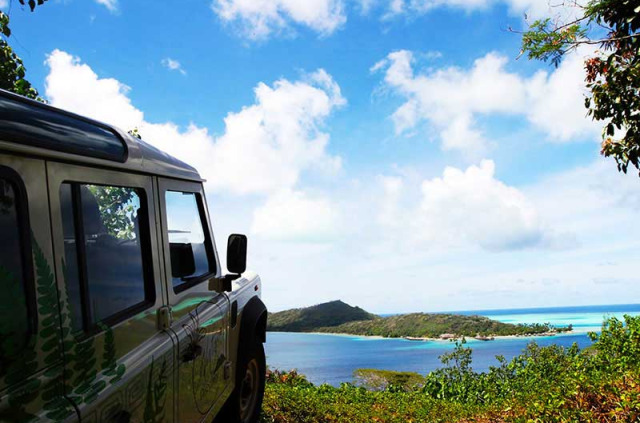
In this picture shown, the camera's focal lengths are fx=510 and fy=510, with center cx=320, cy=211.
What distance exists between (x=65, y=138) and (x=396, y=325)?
3233 centimetres

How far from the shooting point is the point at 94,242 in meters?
2.23

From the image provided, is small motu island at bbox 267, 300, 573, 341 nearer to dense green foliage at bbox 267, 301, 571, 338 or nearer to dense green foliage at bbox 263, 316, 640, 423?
dense green foliage at bbox 267, 301, 571, 338

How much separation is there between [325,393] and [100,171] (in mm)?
10052

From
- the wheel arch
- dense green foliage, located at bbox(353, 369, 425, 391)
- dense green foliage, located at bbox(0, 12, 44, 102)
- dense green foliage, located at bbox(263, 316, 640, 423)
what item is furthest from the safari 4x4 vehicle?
dense green foliage, located at bbox(353, 369, 425, 391)

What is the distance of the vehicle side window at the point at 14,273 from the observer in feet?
5.24

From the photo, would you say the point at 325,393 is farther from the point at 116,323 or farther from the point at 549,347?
the point at 116,323

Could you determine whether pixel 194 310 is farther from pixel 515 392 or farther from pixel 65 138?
pixel 515 392

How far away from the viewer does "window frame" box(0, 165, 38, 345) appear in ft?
5.56

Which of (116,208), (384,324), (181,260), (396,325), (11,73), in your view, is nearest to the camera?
(116,208)

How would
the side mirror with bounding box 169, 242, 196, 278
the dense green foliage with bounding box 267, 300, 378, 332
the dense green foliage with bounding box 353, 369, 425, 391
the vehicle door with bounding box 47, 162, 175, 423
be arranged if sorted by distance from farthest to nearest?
the dense green foliage with bounding box 267, 300, 378, 332 → the dense green foliage with bounding box 353, 369, 425, 391 → the side mirror with bounding box 169, 242, 196, 278 → the vehicle door with bounding box 47, 162, 175, 423

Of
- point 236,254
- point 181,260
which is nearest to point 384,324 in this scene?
point 236,254

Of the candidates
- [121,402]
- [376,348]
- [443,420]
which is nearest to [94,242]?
[121,402]

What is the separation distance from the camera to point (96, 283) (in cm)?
218

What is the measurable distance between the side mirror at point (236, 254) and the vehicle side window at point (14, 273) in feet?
7.29
